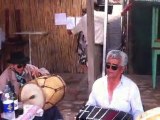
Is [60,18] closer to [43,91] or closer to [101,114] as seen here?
[43,91]

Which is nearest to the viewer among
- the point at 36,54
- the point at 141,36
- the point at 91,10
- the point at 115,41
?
the point at 91,10

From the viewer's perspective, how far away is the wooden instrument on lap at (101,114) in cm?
392

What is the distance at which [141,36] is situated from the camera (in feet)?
28.2

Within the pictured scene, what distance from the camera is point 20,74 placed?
516cm

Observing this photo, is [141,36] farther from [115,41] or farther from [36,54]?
[36,54]

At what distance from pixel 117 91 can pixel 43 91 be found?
0.81 metres

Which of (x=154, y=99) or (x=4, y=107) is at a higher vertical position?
(x=4, y=107)

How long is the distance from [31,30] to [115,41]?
2682 millimetres

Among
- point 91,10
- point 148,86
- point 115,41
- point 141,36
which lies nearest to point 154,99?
point 148,86

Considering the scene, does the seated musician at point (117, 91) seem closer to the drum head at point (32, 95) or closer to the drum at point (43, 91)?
the drum at point (43, 91)

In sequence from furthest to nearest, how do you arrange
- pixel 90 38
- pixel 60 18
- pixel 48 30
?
pixel 48 30, pixel 60 18, pixel 90 38

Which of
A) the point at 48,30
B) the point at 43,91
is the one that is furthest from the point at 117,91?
the point at 48,30

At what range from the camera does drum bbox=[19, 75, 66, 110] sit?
4.34m

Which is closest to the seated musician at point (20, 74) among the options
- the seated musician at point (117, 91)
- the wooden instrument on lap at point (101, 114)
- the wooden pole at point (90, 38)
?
the seated musician at point (117, 91)
